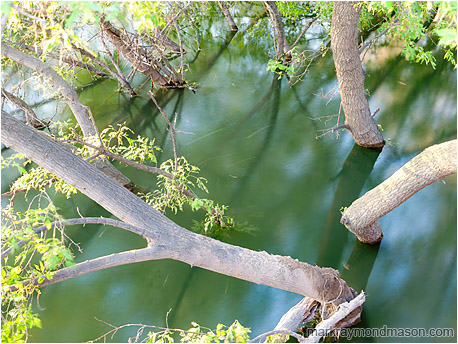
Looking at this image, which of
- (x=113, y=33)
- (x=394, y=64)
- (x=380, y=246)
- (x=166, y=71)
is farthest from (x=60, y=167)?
(x=394, y=64)

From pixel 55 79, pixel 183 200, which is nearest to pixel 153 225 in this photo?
pixel 183 200

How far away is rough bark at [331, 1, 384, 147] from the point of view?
503cm

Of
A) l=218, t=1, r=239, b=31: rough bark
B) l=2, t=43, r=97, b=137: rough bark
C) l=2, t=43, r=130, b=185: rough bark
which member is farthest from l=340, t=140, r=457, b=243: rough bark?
l=218, t=1, r=239, b=31: rough bark

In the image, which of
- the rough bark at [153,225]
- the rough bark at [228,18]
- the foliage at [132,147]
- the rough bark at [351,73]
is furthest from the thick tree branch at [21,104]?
the rough bark at [228,18]

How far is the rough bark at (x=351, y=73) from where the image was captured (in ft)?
16.5

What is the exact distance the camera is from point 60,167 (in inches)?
117

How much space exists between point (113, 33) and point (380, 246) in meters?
4.68

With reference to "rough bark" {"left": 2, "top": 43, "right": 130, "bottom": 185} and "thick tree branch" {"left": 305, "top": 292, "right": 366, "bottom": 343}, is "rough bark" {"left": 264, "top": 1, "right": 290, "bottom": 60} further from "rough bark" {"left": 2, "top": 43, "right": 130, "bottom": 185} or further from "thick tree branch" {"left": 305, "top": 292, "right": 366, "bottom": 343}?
"thick tree branch" {"left": 305, "top": 292, "right": 366, "bottom": 343}

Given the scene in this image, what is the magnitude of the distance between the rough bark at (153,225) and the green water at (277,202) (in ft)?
0.54

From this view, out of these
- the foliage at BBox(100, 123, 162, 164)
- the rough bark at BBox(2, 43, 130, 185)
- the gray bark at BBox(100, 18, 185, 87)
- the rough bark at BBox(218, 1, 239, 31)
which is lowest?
the foliage at BBox(100, 123, 162, 164)

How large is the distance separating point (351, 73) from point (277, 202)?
180 centimetres

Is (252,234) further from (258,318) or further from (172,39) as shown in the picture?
(172,39)

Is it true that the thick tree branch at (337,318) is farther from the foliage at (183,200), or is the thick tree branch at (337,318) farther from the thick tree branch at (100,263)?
the foliage at (183,200)

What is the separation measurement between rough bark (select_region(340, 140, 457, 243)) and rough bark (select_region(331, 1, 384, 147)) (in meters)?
1.65
